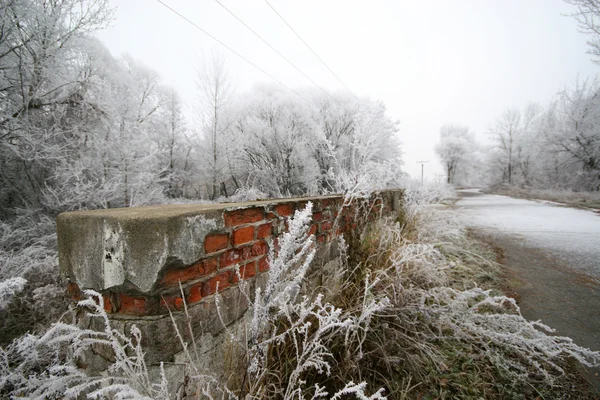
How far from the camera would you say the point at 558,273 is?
3.36 m

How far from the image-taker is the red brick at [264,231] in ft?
4.78

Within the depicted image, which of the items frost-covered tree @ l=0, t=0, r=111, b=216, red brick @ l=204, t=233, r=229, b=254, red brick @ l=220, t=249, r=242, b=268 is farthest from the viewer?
frost-covered tree @ l=0, t=0, r=111, b=216

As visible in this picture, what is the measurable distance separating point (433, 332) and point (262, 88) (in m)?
18.5

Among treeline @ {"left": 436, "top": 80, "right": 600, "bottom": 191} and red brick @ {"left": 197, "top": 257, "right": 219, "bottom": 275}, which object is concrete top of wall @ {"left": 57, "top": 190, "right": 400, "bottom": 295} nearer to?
red brick @ {"left": 197, "top": 257, "right": 219, "bottom": 275}

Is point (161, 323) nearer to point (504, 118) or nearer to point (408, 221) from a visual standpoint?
point (408, 221)

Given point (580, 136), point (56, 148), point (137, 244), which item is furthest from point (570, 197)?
point (56, 148)

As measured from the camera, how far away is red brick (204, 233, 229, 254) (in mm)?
1145

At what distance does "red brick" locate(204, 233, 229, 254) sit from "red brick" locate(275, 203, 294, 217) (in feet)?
1.40

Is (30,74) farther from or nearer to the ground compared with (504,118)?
nearer to the ground

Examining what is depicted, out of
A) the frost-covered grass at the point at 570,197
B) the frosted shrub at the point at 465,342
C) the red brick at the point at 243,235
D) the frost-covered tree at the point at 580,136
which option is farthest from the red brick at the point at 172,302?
the frost-covered tree at the point at 580,136

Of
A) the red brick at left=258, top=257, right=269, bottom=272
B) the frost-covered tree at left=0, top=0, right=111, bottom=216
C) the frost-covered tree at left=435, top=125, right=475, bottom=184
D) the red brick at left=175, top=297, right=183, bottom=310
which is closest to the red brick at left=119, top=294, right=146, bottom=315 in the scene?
the red brick at left=175, top=297, right=183, bottom=310

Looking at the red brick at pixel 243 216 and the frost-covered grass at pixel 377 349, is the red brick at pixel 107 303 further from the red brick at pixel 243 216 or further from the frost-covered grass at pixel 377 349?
the red brick at pixel 243 216

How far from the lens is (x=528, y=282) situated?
314cm

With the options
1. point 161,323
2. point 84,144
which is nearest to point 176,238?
point 161,323
